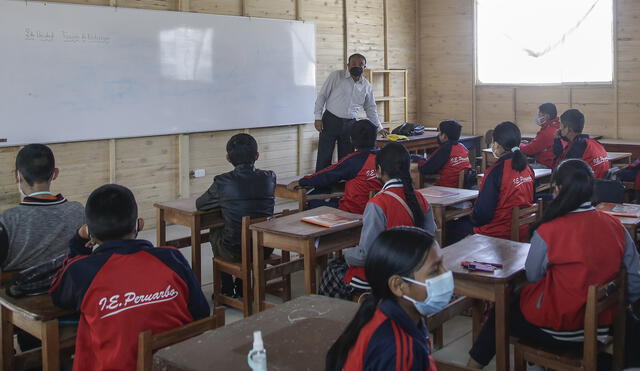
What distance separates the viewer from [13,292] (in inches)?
103

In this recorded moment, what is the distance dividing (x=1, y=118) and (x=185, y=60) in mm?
1915

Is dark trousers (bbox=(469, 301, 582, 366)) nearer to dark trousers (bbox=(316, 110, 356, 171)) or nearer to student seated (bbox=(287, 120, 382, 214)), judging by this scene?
student seated (bbox=(287, 120, 382, 214))

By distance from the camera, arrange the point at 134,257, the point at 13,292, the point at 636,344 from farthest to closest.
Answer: the point at 636,344 < the point at 13,292 < the point at 134,257

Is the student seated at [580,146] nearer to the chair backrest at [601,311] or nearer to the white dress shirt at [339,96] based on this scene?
the white dress shirt at [339,96]

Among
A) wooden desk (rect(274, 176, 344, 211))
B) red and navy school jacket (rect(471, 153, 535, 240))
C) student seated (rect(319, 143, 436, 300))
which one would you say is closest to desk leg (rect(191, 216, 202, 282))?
wooden desk (rect(274, 176, 344, 211))

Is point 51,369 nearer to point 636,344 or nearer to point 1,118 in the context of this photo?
point 636,344

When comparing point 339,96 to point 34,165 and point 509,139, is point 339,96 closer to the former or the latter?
point 509,139

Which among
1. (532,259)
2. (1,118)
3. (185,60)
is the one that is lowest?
(532,259)

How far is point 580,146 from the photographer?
5730mm

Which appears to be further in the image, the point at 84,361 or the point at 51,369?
the point at 51,369

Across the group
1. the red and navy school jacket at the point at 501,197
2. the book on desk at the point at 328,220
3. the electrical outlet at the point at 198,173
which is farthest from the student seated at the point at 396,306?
the electrical outlet at the point at 198,173

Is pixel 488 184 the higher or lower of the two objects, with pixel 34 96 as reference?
lower

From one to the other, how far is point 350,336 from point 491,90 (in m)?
8.09

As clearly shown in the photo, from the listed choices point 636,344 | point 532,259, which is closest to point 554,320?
point 532,259
